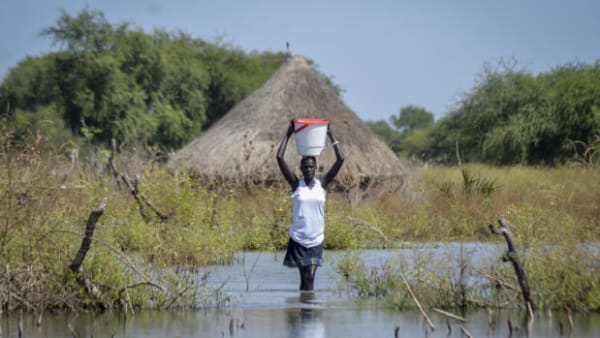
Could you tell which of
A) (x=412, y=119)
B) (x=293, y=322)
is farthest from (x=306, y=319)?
(x=412, y=119)

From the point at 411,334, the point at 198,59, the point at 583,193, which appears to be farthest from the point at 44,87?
the point at 411,334

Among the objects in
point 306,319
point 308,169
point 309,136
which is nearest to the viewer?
point 306,319

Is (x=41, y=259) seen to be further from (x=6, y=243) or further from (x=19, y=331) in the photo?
(x=19, y=331)

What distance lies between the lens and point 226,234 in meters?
13.9

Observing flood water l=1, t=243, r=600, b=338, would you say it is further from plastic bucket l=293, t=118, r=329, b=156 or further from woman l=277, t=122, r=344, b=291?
plastic bucket l=293, t=118, r=329, b=156

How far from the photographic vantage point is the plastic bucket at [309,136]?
11.0m

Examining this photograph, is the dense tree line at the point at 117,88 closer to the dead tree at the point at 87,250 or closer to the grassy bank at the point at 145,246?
the grassy bank at the point at 145,246

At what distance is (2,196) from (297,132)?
308cm

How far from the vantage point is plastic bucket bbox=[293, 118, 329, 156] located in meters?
11.0

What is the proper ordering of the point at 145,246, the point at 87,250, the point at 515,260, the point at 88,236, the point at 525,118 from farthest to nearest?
the point at 525,118, the point at 145,246, the point at 87,250, the point at 88,236, the point at 515,260

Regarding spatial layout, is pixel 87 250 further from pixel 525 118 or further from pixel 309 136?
pixel 525 118

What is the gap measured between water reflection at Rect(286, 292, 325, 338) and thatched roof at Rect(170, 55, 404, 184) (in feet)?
44.9

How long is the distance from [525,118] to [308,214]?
1101 inches

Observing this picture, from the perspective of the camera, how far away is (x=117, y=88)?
39.2 meters
